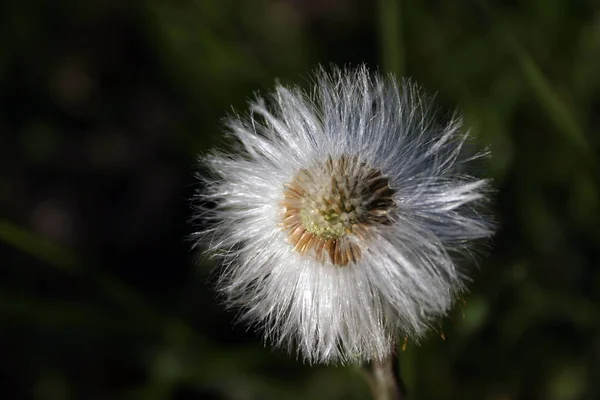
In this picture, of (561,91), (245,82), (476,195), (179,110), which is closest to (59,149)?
(179,110)

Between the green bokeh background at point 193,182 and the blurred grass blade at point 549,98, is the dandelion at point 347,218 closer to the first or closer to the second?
the green bokeh background at point 193,182

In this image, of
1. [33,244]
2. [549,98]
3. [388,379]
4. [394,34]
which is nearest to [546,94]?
[549,98]

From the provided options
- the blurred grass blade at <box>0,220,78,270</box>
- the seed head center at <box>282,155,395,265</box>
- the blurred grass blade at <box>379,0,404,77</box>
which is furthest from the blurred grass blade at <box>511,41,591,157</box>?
the blurred grass blade at <box>0,220,78,270</box>

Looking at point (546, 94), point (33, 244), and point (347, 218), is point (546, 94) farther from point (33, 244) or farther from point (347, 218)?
point (33, 244)

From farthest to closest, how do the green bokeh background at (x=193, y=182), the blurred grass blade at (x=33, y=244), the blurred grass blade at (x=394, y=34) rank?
the green bokeh background at (x=193, y=182)
the blurred grass blade at (x=394, y=34)
the blurred grass blade at (x=33, y=244)

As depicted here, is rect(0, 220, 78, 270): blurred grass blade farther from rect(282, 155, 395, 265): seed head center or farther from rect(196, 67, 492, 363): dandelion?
rect(282, 155, 395, 265): seed head center

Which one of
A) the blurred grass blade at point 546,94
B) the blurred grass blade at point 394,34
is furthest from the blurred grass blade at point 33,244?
the blurred grass blade at point 546,94
